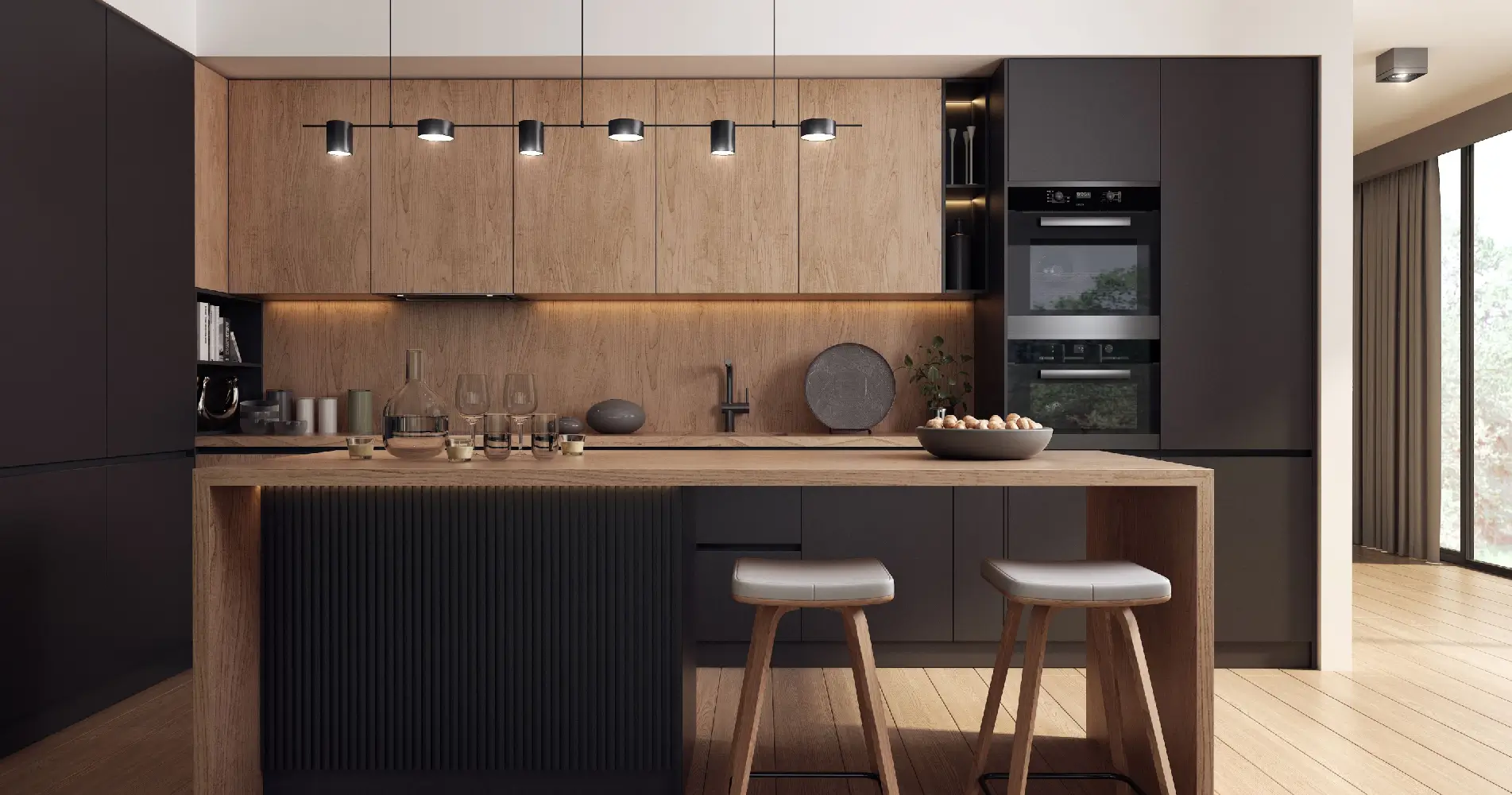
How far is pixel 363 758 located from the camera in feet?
7.83

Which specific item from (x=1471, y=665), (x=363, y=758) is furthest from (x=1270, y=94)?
(x=363, y=758)

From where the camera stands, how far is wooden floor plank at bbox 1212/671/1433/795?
2.58 m

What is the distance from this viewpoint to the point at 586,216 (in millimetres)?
4008

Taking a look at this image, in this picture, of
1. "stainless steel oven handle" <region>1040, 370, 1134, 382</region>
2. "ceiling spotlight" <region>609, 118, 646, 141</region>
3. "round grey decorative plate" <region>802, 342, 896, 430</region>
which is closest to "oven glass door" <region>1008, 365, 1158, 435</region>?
"stainless steel oven handle" <region>1040, 370, 1134, 382</region>

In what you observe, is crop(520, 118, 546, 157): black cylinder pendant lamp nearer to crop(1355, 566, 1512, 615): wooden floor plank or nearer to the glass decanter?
the glass decanter

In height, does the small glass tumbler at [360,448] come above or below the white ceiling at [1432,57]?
below

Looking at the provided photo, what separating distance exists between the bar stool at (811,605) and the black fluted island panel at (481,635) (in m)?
0.27

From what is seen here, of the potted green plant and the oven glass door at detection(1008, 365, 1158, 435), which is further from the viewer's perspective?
the potted green plant

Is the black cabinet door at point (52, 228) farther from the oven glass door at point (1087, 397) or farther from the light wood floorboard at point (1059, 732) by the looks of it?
the oven glass door at point (1087, 397)

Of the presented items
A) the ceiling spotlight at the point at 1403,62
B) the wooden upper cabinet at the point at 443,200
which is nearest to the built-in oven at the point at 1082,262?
the ceiling spotlight at the point at 1403,62

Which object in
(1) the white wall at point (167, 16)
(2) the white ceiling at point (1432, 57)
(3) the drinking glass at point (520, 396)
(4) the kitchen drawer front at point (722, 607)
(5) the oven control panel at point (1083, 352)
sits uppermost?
(2) the white ceiling at point (1432, 57)

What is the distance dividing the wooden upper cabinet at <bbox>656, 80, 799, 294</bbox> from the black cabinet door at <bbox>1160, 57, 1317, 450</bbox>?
58.0 inches

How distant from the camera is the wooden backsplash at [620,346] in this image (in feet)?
14.4

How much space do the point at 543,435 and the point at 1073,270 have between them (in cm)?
235
